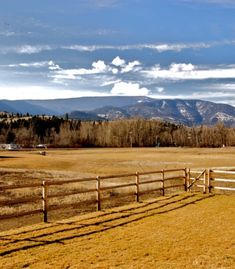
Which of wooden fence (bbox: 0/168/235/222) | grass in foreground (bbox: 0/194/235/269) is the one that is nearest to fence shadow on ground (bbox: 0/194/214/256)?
grass in foreground (bbox: 0/194/235/269)

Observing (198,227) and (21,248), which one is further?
(198,227)

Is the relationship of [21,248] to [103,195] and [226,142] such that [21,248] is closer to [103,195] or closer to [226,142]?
[103,195]

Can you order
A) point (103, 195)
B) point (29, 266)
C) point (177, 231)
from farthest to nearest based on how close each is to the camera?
point (103, 195) < point (177, 231) < point (29, 266)

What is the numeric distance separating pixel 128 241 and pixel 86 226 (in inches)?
96.0

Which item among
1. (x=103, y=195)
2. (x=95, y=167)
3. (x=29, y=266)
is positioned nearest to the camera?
(x=29, y=266)

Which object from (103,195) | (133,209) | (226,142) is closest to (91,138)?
(226,142)

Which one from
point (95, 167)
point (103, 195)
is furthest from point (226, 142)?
point (103, 195)

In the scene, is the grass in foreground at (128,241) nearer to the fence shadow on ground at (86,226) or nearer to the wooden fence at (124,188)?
the fence shadow on ground at (86,226)

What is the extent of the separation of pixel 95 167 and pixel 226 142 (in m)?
147

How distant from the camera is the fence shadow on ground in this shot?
12852 mm

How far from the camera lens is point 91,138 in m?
194

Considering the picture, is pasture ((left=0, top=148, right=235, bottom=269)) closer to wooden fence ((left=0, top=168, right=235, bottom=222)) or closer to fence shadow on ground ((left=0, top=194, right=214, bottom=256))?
fence shadow on ground ((left=0, top=194, right=214, bottom=256))

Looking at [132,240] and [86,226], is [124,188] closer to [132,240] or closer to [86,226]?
[86,226]

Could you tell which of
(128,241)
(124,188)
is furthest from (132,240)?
(124,188)
